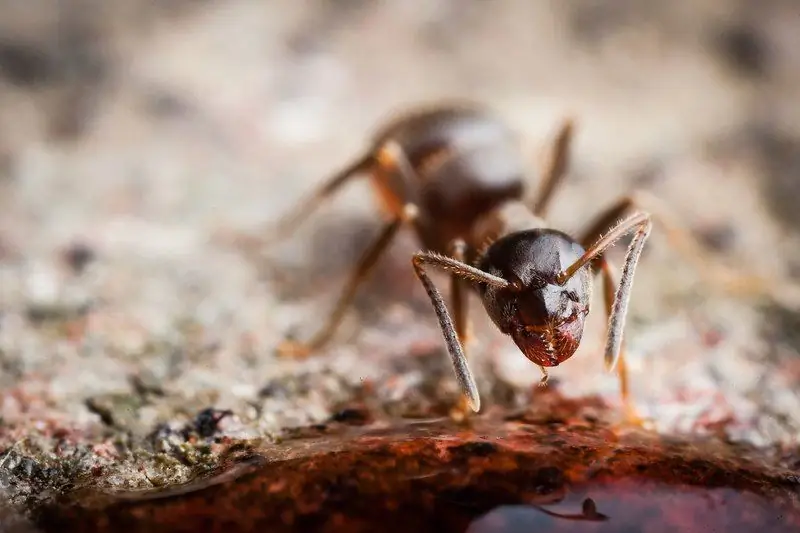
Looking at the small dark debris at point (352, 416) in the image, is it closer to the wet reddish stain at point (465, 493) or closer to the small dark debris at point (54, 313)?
the wet reddish stain at point (465, 493)

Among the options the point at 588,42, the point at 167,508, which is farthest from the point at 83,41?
the point at 167,508

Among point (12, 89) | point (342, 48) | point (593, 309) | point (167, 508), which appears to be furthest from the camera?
point (342, 48)

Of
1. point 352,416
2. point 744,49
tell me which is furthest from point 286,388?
point 744,49

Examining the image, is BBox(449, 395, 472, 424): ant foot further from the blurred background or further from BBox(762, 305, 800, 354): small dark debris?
BBox(762, 305, 800, 354): small dark debris

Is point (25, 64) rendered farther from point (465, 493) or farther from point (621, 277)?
point (465, 493)

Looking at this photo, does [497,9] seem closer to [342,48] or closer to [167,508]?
[342,48]

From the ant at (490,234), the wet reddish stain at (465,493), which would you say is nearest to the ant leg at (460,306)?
the ant at (490,234)
